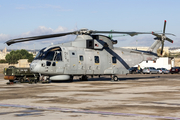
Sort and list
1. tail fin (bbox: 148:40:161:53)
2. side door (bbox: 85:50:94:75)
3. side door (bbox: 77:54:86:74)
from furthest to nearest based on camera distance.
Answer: tail fin (bbox: 148:40:161:53) → side door (bbox: 85:50:94:75) → side door (bbox: 77:54:86:74)

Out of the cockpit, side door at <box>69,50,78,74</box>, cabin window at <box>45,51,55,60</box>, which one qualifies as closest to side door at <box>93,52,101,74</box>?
side door at <box>69,50,78,74</box>

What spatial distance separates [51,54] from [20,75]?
3.97 meters

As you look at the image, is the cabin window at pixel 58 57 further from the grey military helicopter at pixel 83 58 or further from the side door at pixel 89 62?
the side door at pixel 89 62

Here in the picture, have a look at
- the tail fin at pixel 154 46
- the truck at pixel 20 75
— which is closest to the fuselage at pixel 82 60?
the truck at pixel 20 75

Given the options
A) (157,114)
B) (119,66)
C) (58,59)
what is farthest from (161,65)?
(157,114)

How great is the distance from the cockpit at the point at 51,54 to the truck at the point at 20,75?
6.49 ft

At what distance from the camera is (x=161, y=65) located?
74.0 meters

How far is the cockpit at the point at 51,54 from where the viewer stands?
2533cm

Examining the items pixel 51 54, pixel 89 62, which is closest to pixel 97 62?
pixel 89 62

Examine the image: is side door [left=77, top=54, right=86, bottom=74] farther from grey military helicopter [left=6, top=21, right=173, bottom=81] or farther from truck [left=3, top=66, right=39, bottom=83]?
truck [left=3, top=66, right=39, bottom=83]

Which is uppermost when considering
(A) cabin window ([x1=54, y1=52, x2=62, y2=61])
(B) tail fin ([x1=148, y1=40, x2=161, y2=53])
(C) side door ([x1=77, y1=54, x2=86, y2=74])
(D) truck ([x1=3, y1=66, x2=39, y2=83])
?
(B) tail fin ([x1=148, y1=40, x2=161, y2=53])

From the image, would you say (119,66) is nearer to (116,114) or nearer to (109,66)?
(109,66)

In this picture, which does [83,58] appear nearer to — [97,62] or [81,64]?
[81,64]

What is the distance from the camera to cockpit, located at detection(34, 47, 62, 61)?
2533cm
